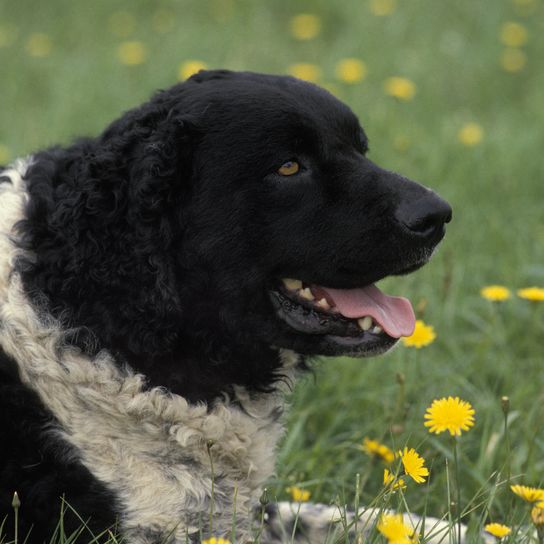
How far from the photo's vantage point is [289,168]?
9.20 feet

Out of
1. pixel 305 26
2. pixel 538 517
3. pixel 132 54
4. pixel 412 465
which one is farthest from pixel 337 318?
pixel 305 26

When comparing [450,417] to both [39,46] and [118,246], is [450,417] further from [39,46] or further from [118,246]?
[39,46]

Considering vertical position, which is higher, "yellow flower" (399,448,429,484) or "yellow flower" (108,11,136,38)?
"yellow flower" (399,448,429,484)

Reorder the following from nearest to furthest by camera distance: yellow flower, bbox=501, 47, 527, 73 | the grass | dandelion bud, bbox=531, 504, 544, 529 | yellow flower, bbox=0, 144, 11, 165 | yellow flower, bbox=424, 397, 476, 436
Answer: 1. dandelion bud, bbox=531, 504, 544, 529
2. yellow flower, bbox=424, 397, 476, 436
3. the grass
4. yellow flower, bbox=0, 144, 11, 165
5. yellow flower, bbox=501, 47, 527, 73

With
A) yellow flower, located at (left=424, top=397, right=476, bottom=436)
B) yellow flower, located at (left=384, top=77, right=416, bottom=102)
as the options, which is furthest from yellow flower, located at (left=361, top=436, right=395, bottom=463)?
yellow flower, located at (left=384, top=77, right=416, bottom=102)

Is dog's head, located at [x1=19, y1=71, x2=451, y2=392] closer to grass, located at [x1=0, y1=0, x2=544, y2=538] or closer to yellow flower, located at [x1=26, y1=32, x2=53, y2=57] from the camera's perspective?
grass, located at [x1=0, y1=0, x2=544, y2=538]

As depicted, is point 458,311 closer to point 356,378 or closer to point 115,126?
point 356,378

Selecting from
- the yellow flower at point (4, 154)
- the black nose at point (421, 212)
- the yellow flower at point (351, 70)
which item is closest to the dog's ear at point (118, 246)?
the black nose at point (421, 212)

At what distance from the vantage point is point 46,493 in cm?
255

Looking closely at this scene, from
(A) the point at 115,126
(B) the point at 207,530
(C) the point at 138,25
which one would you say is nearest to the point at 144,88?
(C) the point at 138,25

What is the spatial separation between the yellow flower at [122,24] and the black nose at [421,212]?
6068 millimetres

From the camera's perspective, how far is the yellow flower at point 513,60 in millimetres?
7676

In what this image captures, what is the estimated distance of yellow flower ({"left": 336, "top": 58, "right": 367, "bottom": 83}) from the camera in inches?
259

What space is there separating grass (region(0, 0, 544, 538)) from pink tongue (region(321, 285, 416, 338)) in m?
0.16
